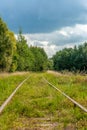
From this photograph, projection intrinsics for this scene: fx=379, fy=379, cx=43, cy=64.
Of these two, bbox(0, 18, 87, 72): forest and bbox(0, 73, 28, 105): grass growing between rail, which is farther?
bbox(0, 18, 87, 72): forest

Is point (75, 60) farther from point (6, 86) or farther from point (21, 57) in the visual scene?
point (6, 86)

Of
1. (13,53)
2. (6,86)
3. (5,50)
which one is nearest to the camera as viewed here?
(6,86)

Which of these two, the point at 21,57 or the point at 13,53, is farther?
the point at 21,57

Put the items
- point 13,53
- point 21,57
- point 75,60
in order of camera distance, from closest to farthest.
Result: point 13,53, point 21,57, point 75,60

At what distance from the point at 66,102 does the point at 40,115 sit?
6.91 ft

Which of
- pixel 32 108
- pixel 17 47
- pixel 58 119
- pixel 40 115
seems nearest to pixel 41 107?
pixel 32 108

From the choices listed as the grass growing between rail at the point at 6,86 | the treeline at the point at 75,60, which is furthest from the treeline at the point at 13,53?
the grass growing between rail at the point at 6,86

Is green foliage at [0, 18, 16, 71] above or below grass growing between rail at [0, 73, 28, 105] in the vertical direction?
above

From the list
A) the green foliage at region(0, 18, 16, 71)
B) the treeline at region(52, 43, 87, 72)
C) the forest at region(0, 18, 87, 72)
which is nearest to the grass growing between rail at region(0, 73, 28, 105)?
the forest at region(0, 18, 87, 72)

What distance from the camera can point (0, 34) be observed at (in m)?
71.2

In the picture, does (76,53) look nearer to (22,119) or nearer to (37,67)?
(37,67)

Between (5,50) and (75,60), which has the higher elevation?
(5,50)

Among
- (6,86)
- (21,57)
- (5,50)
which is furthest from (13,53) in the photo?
(6,86)

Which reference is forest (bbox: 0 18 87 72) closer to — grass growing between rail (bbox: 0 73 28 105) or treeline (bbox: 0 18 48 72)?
treeline (bbox: 0 18 48 72)
